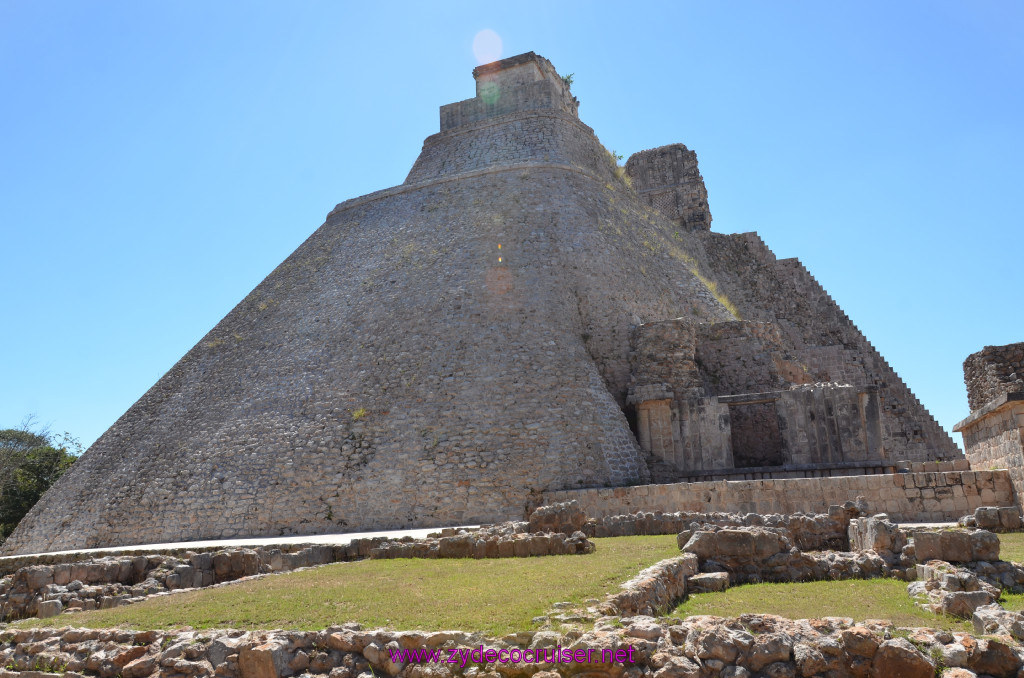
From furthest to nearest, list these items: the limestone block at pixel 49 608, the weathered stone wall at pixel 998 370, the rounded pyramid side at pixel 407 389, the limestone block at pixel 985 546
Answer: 1. the rounded pyramid side at pixel 407 389
2. the weathered stone wall at pixel 998 370
3. the limestone block at pixel 49 608
4. the limestone block at pixel 985 546

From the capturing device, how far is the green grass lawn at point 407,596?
570 centimetres

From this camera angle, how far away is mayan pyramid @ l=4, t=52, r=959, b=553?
15.3m

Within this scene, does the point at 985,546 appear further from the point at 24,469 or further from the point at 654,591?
the point at 24,469

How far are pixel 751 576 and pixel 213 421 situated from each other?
48.0 ft

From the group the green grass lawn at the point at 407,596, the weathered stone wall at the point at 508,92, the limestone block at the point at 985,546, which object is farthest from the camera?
the weathered stone wall at the point at 508,92

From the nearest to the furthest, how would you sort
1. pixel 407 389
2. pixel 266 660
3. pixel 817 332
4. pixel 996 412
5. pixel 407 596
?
pixel 266 660 < pixel 407 596 < pixel 996 412 < pixel 407 389 < pixel 817 332

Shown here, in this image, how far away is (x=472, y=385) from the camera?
53.5 feet

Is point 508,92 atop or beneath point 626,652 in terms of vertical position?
atop

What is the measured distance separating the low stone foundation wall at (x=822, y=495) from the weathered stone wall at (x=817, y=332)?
8407 mm

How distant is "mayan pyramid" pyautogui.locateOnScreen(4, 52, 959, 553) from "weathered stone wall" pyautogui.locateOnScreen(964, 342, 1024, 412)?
7.37 ft

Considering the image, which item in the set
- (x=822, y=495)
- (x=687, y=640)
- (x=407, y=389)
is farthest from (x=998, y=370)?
(x=687, y=640)

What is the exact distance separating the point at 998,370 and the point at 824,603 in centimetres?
1022

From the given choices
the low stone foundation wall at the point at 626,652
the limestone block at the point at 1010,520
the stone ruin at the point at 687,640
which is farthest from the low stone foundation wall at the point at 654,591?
the limestone block at the point at 1010,520

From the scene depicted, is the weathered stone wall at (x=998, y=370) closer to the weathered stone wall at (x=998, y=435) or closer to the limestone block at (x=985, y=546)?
the weathered stone wall at (x=998, y=435)
